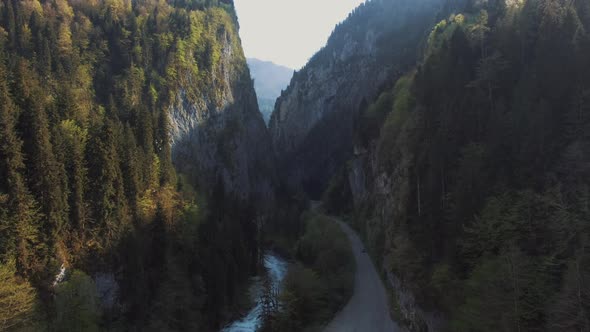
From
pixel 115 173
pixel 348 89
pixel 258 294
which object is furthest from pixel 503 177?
pixel 348 89

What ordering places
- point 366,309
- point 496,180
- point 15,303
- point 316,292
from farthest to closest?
point 316,292 → point 366,309 → point 15,303 → point 496,180

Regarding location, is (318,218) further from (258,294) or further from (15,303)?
(15,303)

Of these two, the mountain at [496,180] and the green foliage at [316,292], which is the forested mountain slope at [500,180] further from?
the green foliage at [316,292]

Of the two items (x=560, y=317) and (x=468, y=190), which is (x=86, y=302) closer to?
(x=468, y=190)

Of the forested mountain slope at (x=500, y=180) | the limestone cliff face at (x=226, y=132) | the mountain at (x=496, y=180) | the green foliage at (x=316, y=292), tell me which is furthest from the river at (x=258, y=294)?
the limestone cliff face at (x=226, y=132)

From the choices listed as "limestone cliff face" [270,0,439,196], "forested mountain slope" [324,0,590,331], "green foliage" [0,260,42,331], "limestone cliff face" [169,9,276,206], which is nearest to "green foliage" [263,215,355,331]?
"forested mountain slope" [324,0,590,331]

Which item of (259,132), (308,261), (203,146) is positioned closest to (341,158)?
(259,132)

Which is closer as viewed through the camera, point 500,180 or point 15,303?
point 500,180
